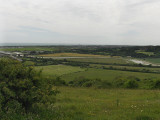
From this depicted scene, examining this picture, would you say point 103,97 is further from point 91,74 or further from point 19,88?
point 91,74

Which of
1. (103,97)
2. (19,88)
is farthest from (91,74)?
(19,88)

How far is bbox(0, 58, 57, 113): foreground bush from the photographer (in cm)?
512

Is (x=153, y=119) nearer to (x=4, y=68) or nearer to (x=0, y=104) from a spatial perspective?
(x=0, y=104)

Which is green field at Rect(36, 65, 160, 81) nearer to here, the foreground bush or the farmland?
the farmland

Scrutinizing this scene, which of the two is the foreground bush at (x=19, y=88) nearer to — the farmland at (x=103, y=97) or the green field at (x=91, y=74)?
the farmland at (x=103, y=97)

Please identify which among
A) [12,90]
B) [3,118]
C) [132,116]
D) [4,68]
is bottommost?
[132,116]

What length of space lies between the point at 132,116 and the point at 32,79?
164 inches

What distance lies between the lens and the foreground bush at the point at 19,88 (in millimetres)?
5121

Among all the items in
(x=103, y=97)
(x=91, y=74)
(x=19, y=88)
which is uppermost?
(x=19, y=88)

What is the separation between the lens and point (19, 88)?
215 inches

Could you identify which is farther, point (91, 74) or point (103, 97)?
point (91, 74)

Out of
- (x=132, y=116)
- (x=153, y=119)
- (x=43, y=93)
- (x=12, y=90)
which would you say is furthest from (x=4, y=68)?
(x=153, y=119)

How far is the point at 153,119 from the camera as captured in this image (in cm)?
574

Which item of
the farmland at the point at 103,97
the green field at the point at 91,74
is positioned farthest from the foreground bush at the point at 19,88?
the green field at the point at 91,74
